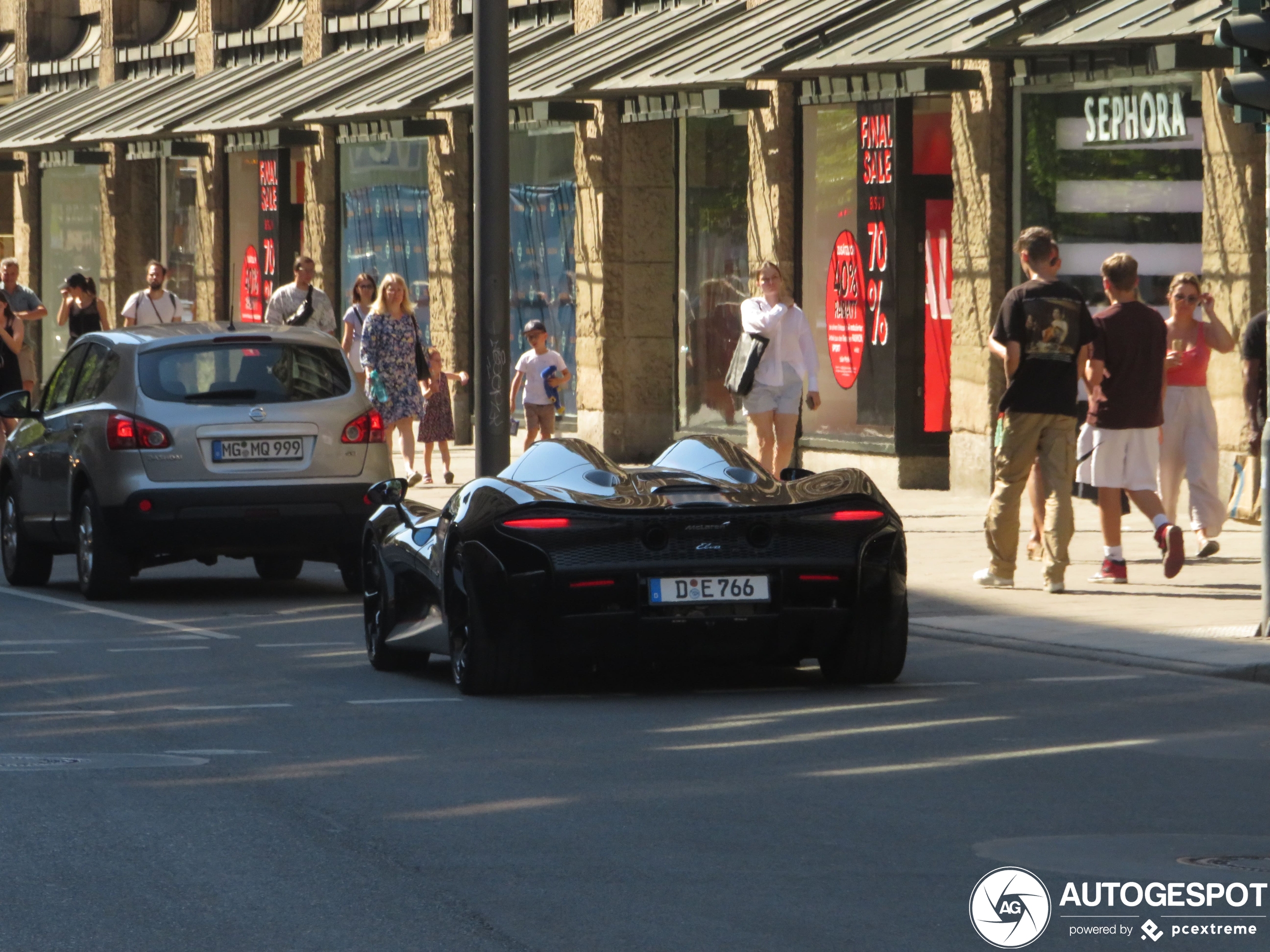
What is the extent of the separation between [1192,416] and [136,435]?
20.7ft

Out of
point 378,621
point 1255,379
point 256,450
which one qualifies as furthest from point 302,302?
point 378,621

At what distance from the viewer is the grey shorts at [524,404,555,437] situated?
71.0 feet

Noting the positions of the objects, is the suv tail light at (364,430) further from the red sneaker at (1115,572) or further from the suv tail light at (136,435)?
the red sneaker at (1115,572)

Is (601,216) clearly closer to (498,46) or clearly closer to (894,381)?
(894,381)

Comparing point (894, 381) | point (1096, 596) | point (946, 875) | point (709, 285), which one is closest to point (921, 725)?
point (946, 875)

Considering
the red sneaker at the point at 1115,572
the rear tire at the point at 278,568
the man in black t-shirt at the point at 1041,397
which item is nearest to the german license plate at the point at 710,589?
the man in black t-shirt at the point at 1041,397

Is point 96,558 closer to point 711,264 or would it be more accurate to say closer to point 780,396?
point 780,396

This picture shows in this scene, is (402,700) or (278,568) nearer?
(402,700)

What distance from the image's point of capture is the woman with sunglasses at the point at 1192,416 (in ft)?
49.4

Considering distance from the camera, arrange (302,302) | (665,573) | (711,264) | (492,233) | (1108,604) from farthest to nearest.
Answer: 1. (711,264)
2. (302,302)
3. (492,233)
4. (1108,604)
5. (665,573)

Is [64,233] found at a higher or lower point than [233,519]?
higher

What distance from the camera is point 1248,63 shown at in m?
10.9

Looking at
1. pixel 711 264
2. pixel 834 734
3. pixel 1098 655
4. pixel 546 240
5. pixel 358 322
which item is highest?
pixel 546 240

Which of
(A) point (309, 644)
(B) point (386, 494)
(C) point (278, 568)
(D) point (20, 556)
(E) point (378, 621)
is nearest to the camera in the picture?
(E) point (378, 621)
